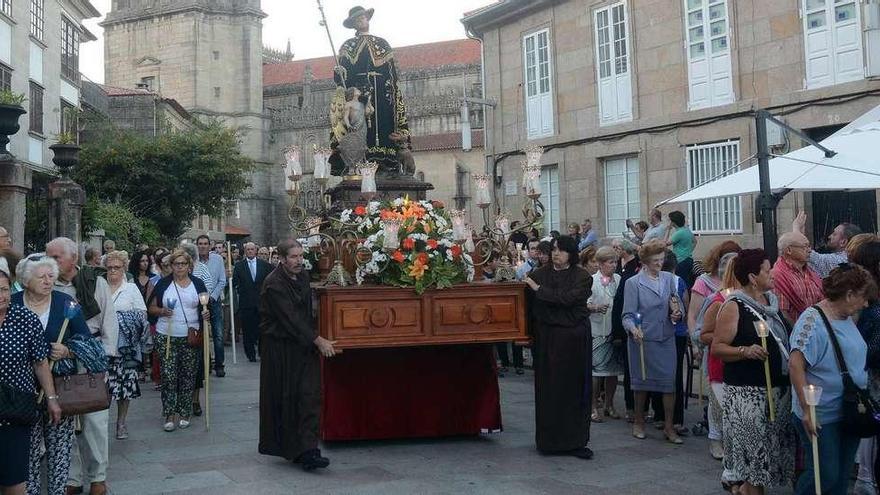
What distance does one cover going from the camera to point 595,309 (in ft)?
29.9

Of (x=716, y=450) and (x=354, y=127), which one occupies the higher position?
(x=354, y=127)

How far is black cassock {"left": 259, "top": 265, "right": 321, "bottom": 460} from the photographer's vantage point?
22.5ft

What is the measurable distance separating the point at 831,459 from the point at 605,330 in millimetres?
4308

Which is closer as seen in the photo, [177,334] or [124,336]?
[124,336]

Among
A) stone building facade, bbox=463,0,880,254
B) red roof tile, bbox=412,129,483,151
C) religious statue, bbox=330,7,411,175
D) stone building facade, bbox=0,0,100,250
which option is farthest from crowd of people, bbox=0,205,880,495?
red roof tile, bbox=412,129,483,151

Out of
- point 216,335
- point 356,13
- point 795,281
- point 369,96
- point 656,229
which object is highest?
point 356,13

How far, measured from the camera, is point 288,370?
7000 millimetres

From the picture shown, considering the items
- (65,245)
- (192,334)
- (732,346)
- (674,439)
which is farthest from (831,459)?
(192,334)

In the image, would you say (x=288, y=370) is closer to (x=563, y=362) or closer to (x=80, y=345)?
(x=80, y=345)

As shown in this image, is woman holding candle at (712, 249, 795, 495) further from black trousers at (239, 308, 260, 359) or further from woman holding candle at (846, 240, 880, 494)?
black trousers at (239, 308, 260, 359)

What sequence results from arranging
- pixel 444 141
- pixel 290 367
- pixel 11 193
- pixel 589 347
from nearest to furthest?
pixel 290 367 → pixel 589 347 → pixel 11 193 → pixel 444 141

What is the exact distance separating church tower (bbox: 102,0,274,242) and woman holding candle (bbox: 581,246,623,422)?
58.1 m

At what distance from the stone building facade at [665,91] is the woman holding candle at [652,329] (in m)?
8.21

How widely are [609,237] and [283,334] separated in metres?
13.4
